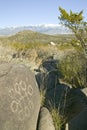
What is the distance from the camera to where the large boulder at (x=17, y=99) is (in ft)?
18.9

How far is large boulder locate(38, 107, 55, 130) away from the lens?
6510 millimetres

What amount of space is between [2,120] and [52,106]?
7.22ft

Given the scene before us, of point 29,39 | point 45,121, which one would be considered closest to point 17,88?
point 45,121

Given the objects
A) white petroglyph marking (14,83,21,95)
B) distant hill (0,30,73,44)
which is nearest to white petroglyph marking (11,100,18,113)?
white petroglyph marking (14,83,21,95)

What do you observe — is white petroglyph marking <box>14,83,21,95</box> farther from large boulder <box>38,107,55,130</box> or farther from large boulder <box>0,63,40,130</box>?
large boulder <box>38,107,55,130</box>

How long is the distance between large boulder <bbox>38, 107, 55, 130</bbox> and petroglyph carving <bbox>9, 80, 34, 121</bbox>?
1.63ft

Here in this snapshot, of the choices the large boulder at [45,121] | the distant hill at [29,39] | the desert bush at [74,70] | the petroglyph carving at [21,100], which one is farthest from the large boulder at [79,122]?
the distant hill at [29,39]

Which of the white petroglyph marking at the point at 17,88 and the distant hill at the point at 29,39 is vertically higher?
the white petroglyph marking at the point at 17,88

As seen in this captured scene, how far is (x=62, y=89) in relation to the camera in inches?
339

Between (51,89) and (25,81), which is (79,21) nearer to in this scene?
(51,89)

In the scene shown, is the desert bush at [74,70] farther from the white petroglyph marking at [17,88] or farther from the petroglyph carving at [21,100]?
the white petroglyph marking at [17,88]

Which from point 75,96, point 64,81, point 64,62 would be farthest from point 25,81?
point 64,62

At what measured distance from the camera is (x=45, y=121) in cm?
665

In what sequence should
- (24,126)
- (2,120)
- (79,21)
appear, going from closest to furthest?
(2,120) → (24,126) → (79,21)
